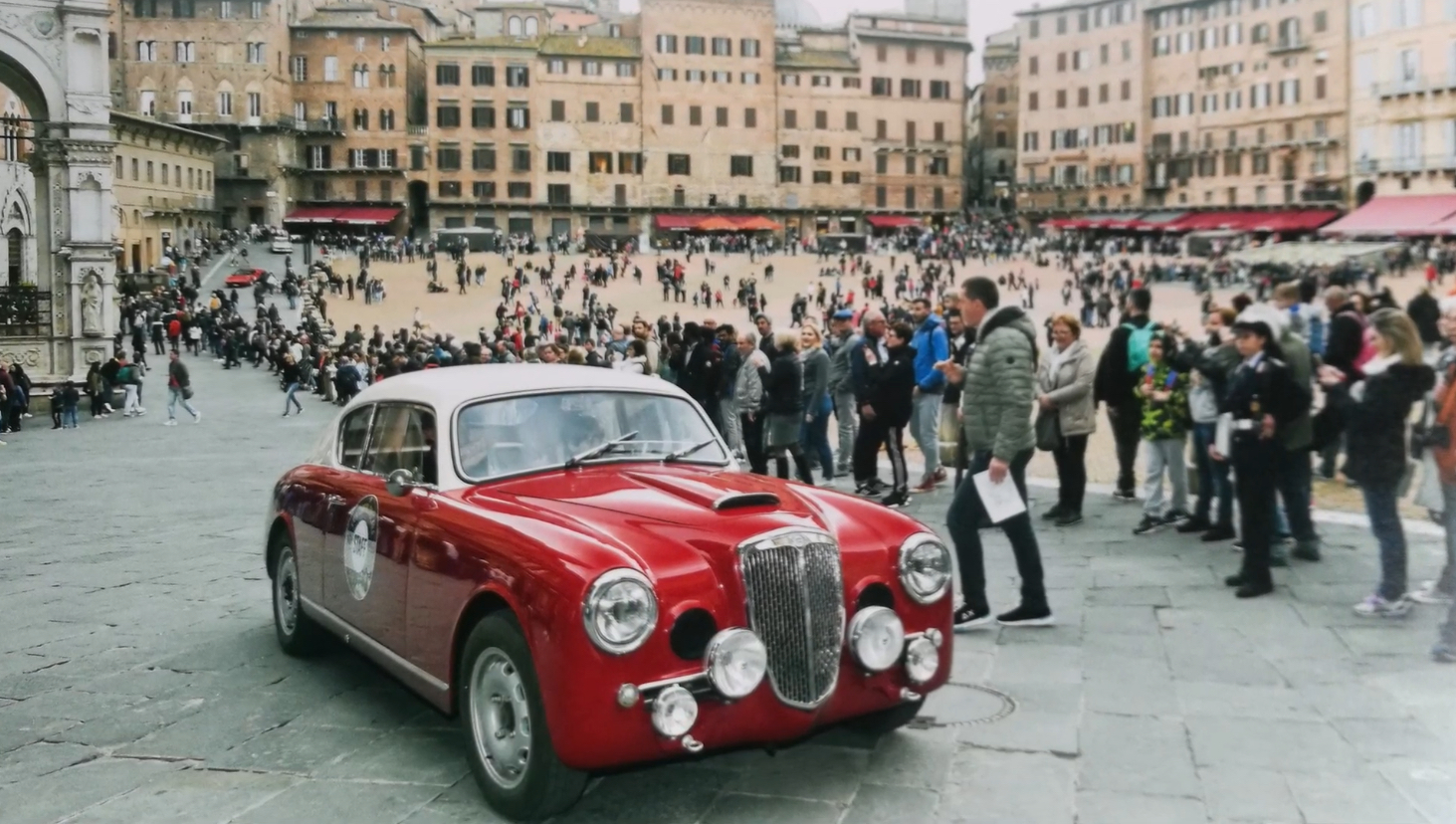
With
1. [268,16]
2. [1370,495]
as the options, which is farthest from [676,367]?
[268,16]

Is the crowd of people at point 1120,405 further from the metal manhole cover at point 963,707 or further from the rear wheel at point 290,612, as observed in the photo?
the rear wheel at point 290,612

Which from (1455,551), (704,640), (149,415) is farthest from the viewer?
(149,415)

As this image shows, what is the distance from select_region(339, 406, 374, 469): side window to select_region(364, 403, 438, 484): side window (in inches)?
3.4

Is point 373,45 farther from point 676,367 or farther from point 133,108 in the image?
point 676,367

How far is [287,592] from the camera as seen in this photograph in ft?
20.2

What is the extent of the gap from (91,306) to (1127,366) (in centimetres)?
2003

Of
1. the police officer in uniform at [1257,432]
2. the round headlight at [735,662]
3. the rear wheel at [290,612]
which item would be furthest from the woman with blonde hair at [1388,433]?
the rear wheel at [290,612]

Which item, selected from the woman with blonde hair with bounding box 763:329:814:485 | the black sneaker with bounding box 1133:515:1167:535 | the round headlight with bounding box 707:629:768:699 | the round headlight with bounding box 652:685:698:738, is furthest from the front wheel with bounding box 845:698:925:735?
the woman with blonde hair with bounding box 763:329:814:485

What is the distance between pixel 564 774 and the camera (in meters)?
3.94

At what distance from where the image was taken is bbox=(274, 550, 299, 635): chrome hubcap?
19.6 ft

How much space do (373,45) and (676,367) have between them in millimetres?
65890

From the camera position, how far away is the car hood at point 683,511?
4.00 metres

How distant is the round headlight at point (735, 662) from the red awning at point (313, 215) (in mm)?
69020

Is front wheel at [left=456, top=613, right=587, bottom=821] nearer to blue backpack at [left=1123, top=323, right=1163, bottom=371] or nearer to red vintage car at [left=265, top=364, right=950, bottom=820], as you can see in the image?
red vintage car at [left=265, top=364, right=950, bottom=820]
